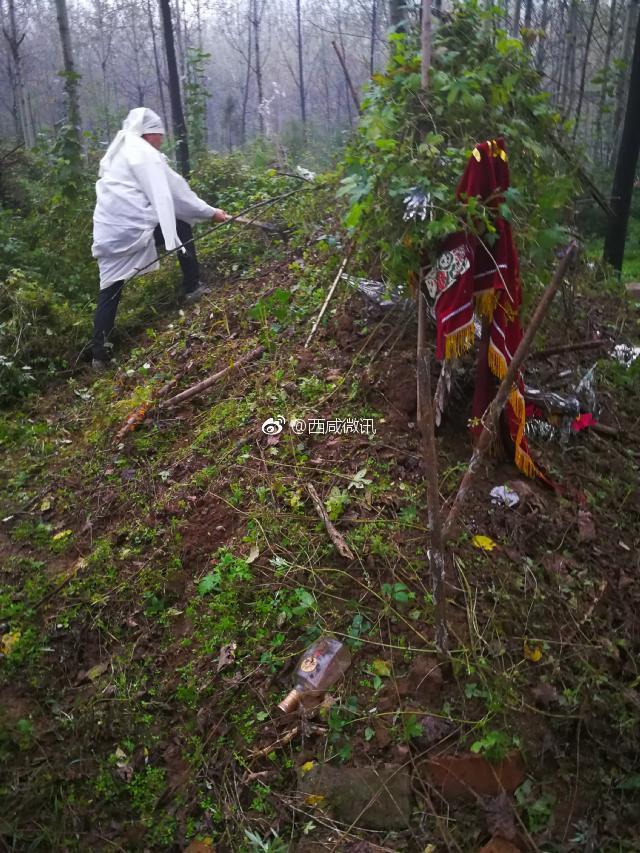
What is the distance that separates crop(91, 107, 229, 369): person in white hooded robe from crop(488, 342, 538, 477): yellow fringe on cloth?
9.92 feet

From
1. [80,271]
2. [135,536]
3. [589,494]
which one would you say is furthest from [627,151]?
[135,536]

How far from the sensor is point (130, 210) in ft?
17.4

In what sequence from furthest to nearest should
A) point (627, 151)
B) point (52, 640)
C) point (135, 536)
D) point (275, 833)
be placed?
point (627, 151), point (135, 536), point (52, 640), point (275, 833)

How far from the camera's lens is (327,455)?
3531mm

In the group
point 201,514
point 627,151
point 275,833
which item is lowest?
point 275,833

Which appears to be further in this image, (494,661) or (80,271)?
(80,271)

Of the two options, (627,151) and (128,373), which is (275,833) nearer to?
(128,373)

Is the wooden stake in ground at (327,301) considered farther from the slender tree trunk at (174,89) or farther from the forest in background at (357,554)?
the slender tree trunk at (174,89)

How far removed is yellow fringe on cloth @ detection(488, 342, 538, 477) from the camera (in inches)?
128

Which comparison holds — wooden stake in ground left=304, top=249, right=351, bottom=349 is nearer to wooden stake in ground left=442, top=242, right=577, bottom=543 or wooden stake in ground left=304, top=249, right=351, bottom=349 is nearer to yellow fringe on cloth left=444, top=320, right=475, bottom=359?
yellow fringe on cloth left=444, top=320, right=475, bottom=359

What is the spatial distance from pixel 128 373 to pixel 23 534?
173 cm

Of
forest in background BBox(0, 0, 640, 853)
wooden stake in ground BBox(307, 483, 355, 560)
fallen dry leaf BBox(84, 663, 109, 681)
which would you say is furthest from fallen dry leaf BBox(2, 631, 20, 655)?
wooden stake in ground BBox(307, 483, 355, 560)

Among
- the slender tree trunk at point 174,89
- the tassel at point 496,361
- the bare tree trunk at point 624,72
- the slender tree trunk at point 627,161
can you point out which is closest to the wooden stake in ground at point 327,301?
the tassel at point 496,361

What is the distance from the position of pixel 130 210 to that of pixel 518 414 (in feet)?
12.1
